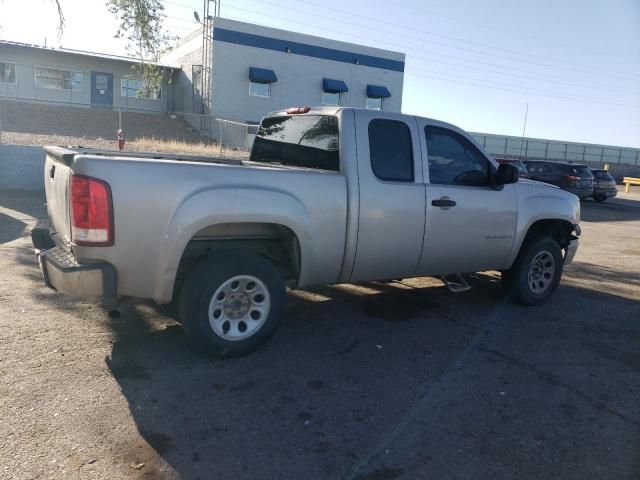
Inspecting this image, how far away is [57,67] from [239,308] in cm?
3113

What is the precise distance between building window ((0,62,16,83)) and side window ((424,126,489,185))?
30.8 meters

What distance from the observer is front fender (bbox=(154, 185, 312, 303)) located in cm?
397

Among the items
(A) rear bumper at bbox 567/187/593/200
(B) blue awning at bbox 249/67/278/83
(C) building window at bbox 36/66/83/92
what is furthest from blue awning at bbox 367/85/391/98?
(C) building window at bbox 36/66/83/92

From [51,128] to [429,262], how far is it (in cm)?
2312

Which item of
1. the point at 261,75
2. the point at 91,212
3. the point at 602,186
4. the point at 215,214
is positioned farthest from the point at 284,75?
the point at 91,212

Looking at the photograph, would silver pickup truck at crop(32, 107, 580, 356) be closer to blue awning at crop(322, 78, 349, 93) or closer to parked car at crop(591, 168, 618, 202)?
parked car at crop(591, 168, 618, 202)

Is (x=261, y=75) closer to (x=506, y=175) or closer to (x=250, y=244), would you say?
(x=506, y=175)

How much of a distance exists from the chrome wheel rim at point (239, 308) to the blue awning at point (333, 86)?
29.3 m

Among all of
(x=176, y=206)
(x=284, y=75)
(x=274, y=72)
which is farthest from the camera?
(x=284, y=75)

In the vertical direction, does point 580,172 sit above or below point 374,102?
below

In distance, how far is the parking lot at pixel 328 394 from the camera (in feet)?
10.3

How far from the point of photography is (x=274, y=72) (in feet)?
102

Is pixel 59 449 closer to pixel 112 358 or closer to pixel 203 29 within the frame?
pixel 112 358

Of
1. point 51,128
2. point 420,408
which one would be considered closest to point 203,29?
point 51,128
